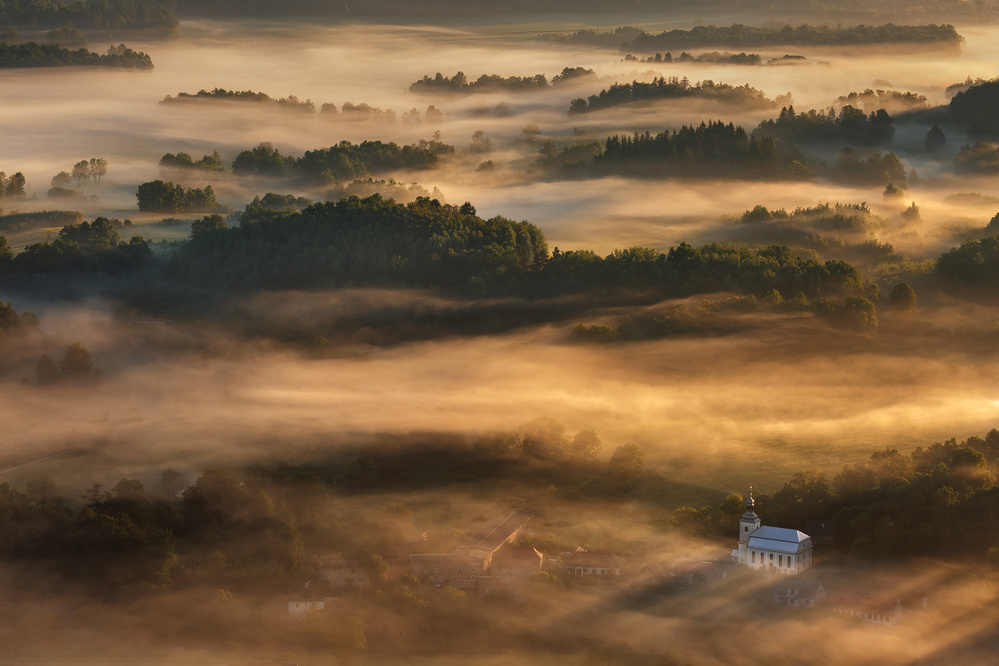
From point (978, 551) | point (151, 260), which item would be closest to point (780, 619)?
point (978, 551)

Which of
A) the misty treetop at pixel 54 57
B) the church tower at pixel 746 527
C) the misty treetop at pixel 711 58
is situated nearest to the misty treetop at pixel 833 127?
the misty treetop at pixel 711 58

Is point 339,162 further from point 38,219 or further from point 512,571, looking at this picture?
point 512,571

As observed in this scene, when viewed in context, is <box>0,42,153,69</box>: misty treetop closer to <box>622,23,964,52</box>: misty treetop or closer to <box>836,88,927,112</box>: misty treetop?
<box>622,23,964,52</box>: misty treetop

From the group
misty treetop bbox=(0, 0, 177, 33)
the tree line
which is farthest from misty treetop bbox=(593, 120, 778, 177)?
misty treetop bbox=(0, 0, 177, 33)

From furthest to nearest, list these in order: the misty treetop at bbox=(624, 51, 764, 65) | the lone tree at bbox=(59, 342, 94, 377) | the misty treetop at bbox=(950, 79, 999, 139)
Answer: the misty treetop at bbox=(624, 51, 764, 65) → the misty treetop at bbox=(950, 79, 999, 139) → the lone tree at bbox=(59, 342, 94, 377)

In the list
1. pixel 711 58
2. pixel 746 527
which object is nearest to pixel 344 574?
pixel 746 527

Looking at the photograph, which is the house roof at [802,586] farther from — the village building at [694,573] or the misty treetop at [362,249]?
the misty treetop at [362,249]
